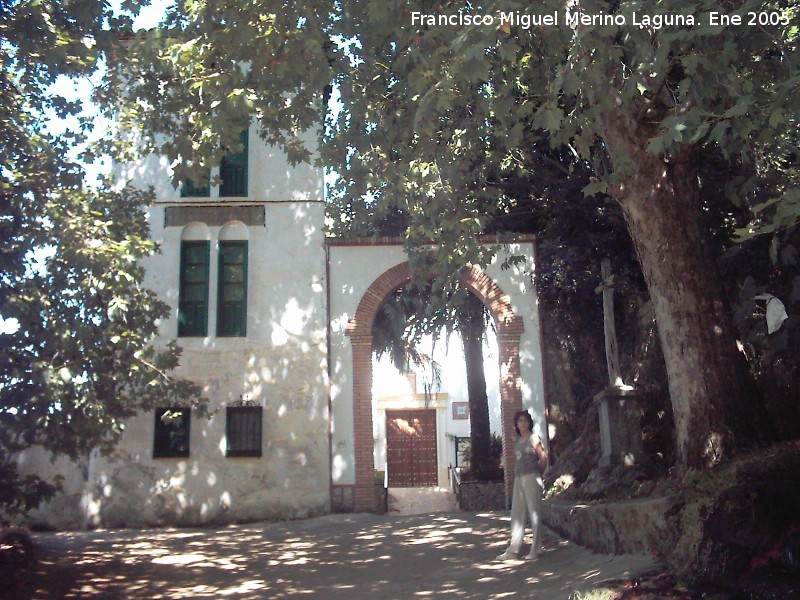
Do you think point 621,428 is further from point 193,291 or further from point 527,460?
point 193,291

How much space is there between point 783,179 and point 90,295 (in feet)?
27.2

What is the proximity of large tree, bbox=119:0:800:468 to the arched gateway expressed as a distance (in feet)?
16.7

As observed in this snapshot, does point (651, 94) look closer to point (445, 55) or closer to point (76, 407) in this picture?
point (445, 55)

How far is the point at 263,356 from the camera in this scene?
47.1ft

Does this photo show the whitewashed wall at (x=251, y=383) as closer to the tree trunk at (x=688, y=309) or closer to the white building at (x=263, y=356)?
the white building at (x=263, y=356)

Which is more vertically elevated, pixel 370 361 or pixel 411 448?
pixel 370 361

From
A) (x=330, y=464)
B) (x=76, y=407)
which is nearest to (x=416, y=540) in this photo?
(x=330, y=464)

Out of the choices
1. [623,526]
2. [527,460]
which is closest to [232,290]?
[527,460]

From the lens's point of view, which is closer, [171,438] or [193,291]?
[171,438]

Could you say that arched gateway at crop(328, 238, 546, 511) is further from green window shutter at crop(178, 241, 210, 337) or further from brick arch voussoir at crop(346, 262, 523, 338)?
green window shutter at crop(178, 241, 210, 337)

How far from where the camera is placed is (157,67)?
8188 mm

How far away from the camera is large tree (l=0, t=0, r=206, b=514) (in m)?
7.83

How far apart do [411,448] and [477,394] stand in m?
9.84

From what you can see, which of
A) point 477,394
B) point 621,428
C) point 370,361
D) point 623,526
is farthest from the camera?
point 477,394
